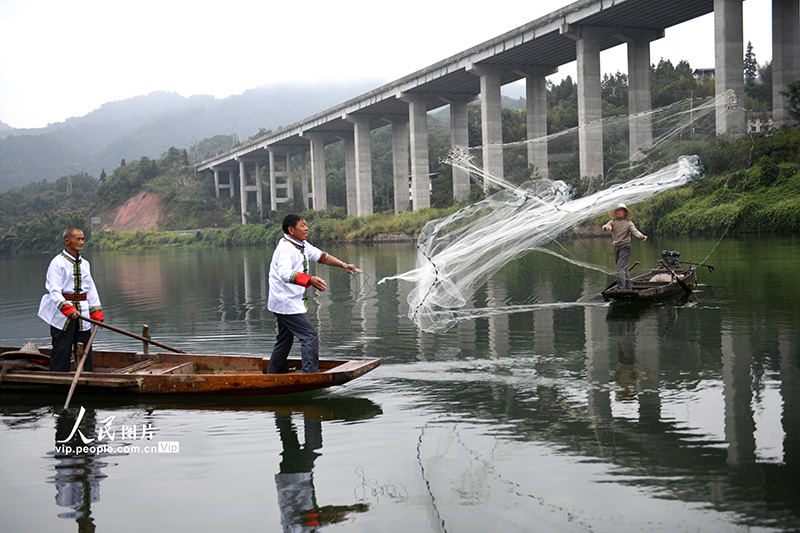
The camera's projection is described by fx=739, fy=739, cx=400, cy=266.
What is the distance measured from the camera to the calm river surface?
5.68 meters

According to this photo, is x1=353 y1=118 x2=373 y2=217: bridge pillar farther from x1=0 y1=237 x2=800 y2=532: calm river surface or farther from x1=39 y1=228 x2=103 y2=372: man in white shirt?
x1=39 y1=228 x2=103 y2=372: man in white shirt

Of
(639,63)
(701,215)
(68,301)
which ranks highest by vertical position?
(639,63)

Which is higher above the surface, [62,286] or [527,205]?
[527,205]

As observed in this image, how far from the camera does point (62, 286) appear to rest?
9.70 metres

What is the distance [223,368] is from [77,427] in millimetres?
2277

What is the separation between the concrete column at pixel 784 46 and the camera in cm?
4131

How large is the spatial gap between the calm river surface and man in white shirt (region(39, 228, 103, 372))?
0.70 meters

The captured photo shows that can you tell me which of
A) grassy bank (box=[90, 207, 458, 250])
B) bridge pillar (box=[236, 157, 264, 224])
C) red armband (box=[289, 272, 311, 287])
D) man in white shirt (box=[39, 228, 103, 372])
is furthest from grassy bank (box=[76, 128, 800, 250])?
bridge pillar (box=[236, 157, 264, 224])

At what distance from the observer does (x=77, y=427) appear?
8.46m

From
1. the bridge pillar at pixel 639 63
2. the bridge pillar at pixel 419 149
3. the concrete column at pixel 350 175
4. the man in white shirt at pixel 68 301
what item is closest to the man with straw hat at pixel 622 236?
the man in white shirt at pixel 68 301

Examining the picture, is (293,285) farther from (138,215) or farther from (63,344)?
(138,215)

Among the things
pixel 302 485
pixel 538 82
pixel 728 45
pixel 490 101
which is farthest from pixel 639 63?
pixel 302 485

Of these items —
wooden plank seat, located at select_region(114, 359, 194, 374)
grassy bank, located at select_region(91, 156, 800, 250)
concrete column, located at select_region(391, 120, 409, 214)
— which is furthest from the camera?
concrete column, located at select_region(391, 120, 409, 214)

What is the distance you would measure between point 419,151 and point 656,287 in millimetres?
52241
